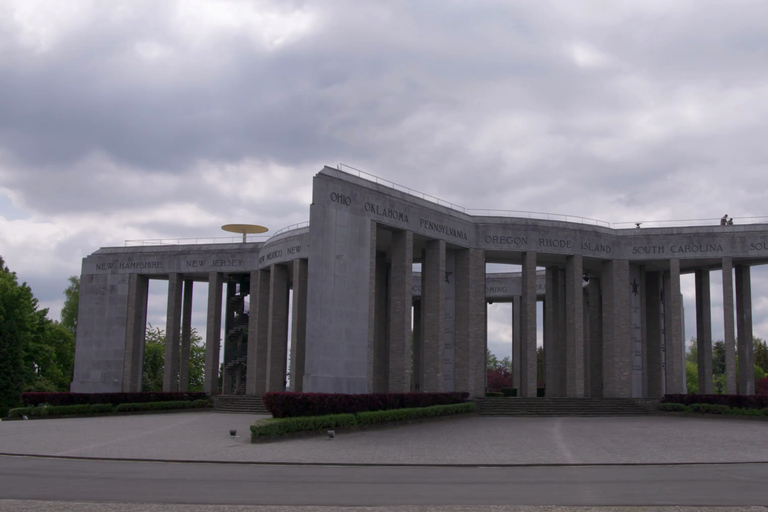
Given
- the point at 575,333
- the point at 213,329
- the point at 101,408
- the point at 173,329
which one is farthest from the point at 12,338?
the point at 575,333

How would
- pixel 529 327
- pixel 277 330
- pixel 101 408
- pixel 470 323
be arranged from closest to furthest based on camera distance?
pixel 470 323 → pixel 101 408 → pixel 529 327 → pixel 277 330

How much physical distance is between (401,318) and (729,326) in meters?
18.2

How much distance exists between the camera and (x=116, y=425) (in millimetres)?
31688

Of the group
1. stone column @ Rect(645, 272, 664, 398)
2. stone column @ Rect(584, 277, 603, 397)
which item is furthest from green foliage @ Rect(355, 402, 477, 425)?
stone column @ Rect(645, 272, 664, 398)

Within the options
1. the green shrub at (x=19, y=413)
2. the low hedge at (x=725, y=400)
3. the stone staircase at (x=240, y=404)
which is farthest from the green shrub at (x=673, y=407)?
the green shrub at (x=19, y=413)

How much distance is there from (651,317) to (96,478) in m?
38.7

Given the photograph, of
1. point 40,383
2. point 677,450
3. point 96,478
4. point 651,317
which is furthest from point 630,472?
point 40,383

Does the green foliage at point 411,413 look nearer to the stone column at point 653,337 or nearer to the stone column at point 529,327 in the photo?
the stone column at point 529,327

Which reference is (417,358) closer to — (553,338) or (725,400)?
(553,338)

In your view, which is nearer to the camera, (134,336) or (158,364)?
(134,336)

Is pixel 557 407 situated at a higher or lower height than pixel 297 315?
lower

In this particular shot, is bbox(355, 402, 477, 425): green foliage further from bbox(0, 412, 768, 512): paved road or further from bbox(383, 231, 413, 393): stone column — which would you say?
bbox(383, 231, 413, 393): stone column

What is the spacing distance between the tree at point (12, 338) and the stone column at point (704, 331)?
43584 mm

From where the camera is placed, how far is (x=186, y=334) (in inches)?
2067
